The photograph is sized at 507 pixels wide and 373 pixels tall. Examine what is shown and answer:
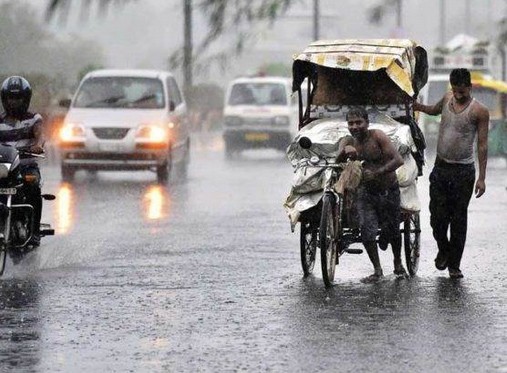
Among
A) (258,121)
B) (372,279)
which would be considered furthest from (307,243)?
(258,121)

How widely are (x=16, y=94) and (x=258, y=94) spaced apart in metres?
25.0

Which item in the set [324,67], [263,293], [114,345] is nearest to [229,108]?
[324,67]

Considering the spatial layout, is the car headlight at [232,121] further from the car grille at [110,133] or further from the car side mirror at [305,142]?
the car side mirror at [305,142]

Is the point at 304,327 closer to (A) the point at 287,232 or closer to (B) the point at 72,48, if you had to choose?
(A) the point at 287,232

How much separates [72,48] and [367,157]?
48.3m

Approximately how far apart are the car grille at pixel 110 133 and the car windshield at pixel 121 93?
693 millimetres

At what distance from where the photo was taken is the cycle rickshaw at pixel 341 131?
11555 mm

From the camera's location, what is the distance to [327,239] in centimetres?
1105

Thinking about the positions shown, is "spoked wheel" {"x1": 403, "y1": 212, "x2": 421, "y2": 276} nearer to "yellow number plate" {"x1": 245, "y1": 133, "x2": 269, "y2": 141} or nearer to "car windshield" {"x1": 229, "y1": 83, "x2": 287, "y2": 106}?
"yellow number plate" {"x1": 245, "y1": 133, "x2": 269, "y2": 141}

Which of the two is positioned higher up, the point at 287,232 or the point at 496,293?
the point at 496,293

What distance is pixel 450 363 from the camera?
7828 mm

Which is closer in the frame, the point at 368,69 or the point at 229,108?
the point at 368,69

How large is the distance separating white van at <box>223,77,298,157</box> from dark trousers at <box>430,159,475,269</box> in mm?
24197

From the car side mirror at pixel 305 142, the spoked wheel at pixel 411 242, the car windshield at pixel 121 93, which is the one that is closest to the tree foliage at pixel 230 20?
the car side mirror at pixel 305 142
